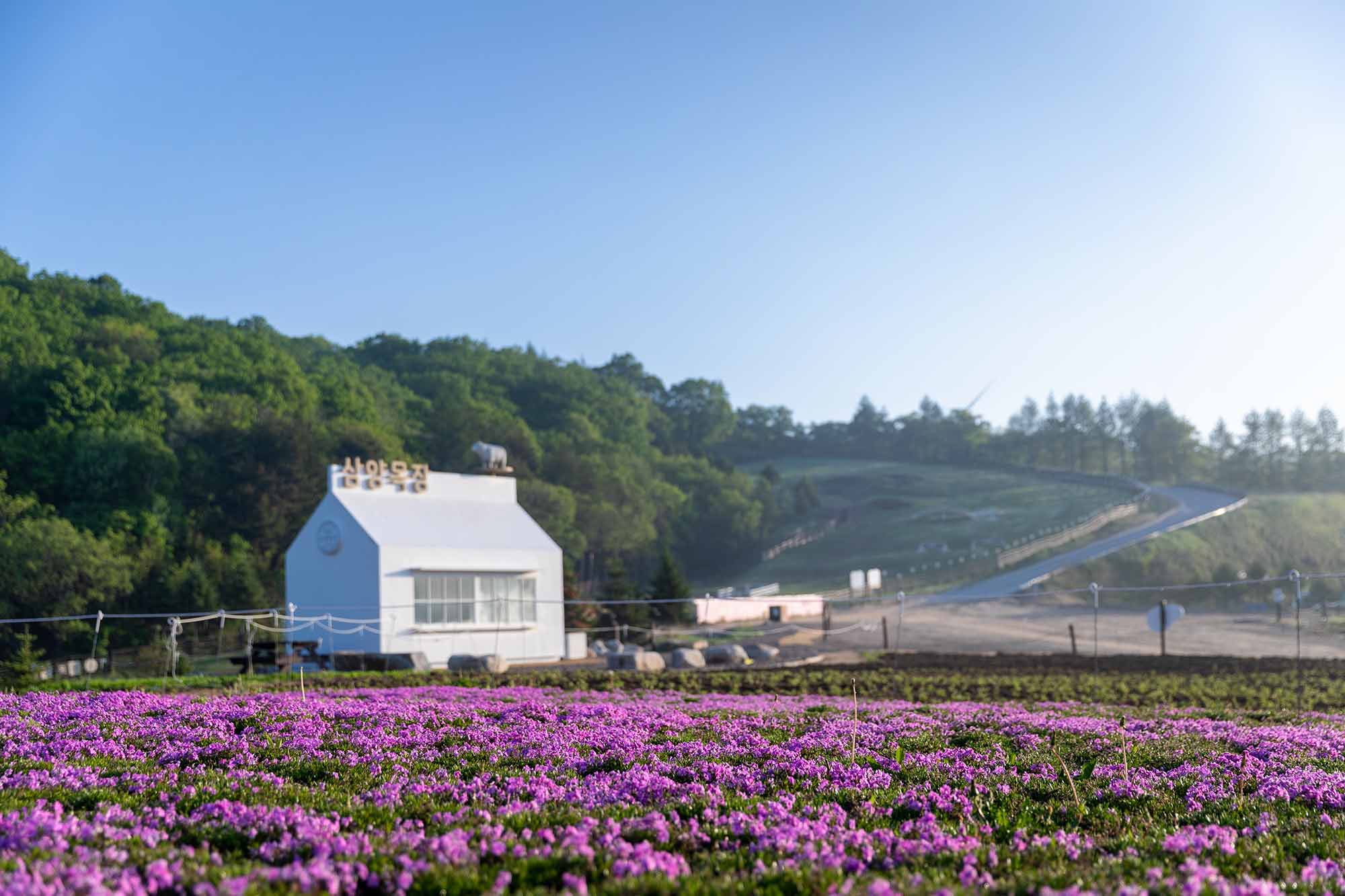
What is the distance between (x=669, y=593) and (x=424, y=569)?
1736 cm

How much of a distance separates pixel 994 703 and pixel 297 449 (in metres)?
48.8

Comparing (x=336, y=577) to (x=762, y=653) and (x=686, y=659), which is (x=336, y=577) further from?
(x=762, y=653)

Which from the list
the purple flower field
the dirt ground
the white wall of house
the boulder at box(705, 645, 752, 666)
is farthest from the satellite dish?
the white wall of house

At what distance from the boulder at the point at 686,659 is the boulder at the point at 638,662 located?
2.47ft

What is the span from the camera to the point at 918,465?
143500 mm

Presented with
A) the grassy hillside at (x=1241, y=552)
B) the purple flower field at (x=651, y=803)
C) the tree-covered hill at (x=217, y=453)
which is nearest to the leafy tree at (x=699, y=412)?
the tree-covered hill at (x=217, y=453)

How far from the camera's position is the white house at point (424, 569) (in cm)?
3045

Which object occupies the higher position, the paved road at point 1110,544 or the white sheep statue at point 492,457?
the white sheep statue at point 492,457

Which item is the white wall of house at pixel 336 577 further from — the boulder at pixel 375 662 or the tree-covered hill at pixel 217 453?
the tree-covered hill at pixel 217 453

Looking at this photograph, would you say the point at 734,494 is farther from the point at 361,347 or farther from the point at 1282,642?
the point at 1282,642

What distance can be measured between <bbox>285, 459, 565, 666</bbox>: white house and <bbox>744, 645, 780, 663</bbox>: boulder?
6.09 metres

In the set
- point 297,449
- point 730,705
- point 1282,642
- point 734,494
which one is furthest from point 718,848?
point 734,494

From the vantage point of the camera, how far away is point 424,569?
3097 cm

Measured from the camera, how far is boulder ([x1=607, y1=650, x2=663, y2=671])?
26312mm
